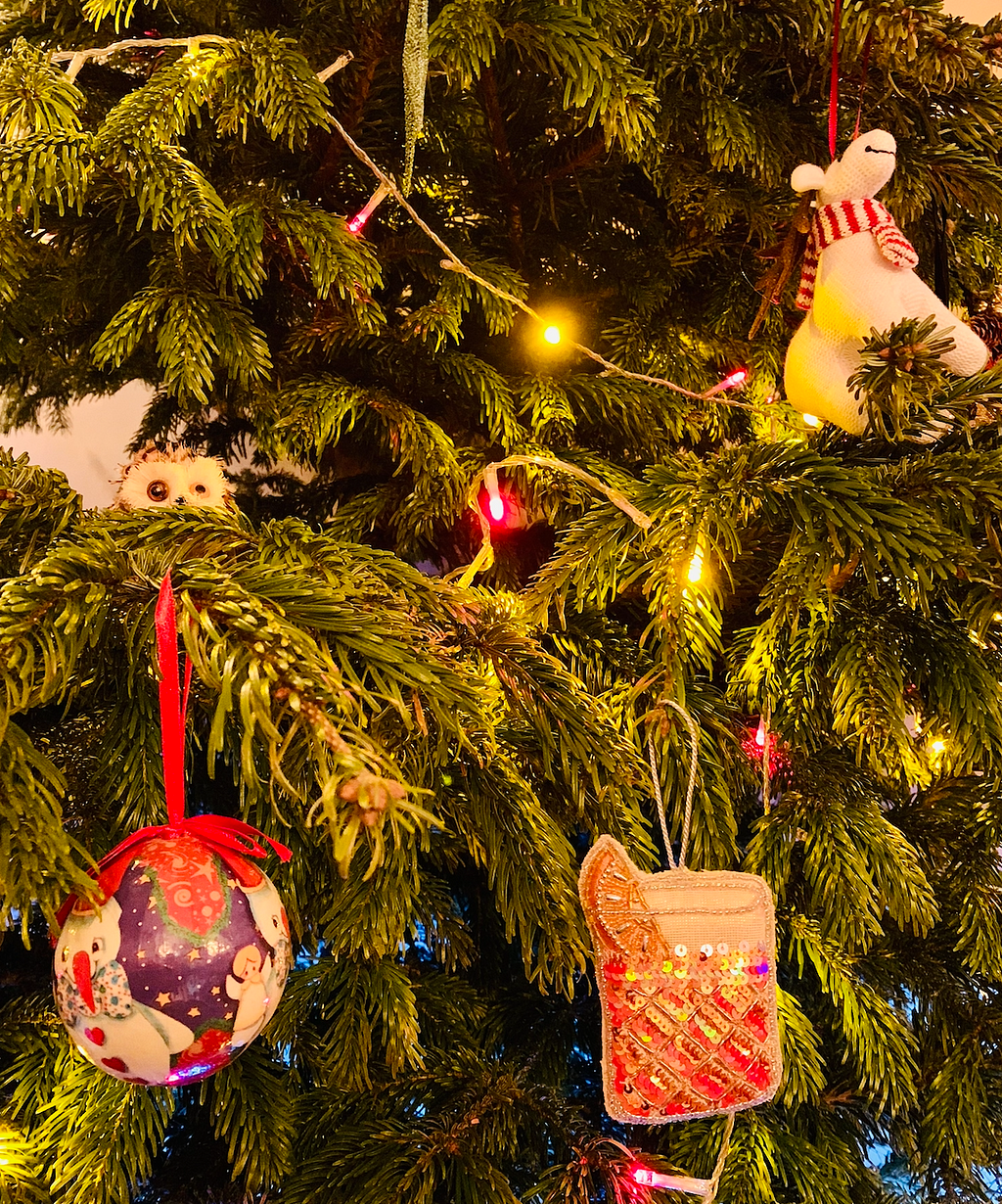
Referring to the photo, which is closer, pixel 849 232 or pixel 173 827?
pixel 173 827

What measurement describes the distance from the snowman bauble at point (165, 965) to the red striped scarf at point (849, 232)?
495 millimetres

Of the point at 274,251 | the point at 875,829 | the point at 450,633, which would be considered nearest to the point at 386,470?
the point at 274,251

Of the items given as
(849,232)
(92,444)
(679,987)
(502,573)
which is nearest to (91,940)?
(679,987)

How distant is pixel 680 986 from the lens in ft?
1.90

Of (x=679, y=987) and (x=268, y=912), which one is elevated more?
(x=268, y=912)

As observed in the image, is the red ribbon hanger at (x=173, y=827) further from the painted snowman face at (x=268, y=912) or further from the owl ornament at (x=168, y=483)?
the owl ornament at (x=168, y=483)

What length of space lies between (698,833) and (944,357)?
326 millimetres

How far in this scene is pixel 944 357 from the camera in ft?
2.02

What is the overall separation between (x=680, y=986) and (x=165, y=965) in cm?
30

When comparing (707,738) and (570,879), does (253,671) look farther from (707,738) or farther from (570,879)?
(707,738)

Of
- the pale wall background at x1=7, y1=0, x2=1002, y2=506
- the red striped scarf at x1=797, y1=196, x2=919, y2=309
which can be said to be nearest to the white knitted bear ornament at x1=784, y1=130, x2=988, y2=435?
the red striped scarf at x1=797, y1=196, x2=919, y2=309

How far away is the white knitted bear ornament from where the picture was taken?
61 cm

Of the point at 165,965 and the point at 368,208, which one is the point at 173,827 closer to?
the point at 165,965

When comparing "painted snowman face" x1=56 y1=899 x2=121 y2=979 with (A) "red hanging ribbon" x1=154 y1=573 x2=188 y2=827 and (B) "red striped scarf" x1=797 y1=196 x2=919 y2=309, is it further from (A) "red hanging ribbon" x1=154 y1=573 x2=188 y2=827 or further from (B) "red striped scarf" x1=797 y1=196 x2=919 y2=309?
(B) "red striped scarf" x1=797 y1=196 x2=919 y2=309
